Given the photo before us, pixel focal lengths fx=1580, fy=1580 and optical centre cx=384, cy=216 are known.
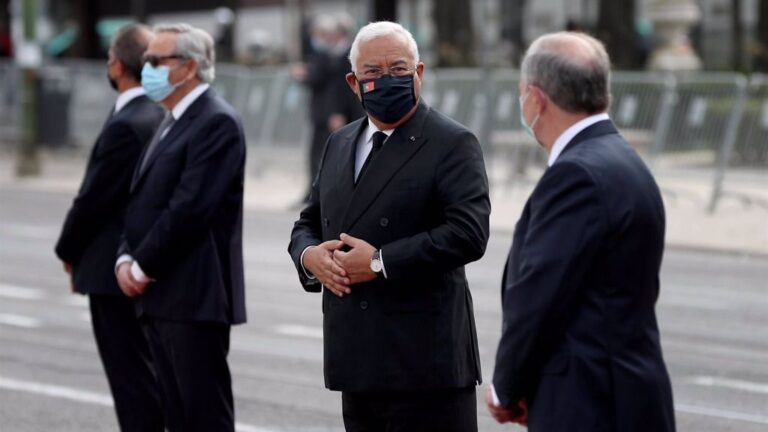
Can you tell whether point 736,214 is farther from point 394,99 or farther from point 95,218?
point 394,99

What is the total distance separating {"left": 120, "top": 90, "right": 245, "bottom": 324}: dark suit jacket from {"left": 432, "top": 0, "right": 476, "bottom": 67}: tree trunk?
2405 centimetres

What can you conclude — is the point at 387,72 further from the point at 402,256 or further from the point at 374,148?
the point at 402,256

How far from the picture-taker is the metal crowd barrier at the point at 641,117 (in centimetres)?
1762

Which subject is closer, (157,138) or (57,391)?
(157,138)

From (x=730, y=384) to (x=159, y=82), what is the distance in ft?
14.3

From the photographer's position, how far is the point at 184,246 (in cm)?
620

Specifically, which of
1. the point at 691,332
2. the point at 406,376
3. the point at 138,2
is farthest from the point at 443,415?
the point at 138,2

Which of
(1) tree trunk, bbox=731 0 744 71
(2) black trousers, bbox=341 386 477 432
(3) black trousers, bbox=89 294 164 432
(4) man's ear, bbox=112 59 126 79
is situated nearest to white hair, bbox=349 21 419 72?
(2) black trousers, bbox=341 386 477 432

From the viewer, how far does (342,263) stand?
5047 mm

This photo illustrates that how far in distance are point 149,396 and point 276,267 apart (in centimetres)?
788

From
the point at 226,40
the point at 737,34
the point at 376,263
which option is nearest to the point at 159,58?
the point at 376,263

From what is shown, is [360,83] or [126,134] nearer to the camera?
[360,83]

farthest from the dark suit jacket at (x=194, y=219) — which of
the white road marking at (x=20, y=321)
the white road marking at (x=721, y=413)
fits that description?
A: the white road marking at (x=20, y=321)

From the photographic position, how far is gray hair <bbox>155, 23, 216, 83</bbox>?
6.36 meters
